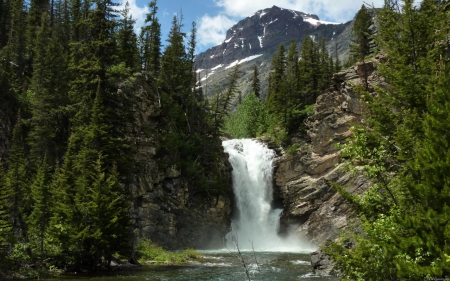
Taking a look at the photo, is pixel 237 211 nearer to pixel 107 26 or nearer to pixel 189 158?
pixel 189 158

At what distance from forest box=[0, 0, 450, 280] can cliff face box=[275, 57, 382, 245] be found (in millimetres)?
3686

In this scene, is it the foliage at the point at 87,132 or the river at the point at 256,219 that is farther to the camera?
the river at the point at 256,219

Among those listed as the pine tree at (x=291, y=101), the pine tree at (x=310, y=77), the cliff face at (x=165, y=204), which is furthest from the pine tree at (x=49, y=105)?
the pine tree at (x=310, y=77)

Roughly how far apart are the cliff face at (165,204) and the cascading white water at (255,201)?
7.65 ft

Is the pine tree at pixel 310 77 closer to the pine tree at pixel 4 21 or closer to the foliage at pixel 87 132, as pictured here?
the foliage at pixel 87 132

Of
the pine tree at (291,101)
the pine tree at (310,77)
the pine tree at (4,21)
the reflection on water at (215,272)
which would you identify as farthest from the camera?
the pine tree at (4,21)

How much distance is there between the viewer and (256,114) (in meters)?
71.8

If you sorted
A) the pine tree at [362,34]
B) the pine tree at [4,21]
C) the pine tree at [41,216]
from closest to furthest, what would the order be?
1. the pine tree at [41,216]
2. the pine tree at [362,34]
3. the pine tree at [4,21]

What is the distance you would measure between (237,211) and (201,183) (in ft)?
23.7

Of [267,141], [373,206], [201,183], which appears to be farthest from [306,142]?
[373,206]

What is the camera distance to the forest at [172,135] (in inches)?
329

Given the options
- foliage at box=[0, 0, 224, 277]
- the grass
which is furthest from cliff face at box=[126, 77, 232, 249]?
the grass

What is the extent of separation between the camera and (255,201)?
162 feet

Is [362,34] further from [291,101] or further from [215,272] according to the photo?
[215,272]
